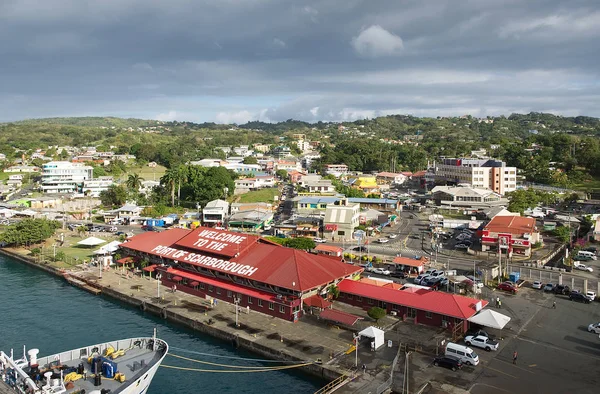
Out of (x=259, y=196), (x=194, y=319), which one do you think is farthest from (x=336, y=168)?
(x=194, y=319)

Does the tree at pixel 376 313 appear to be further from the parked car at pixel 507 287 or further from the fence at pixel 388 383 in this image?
the parked car at pixel 507 287

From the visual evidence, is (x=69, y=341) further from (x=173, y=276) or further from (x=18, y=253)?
(x=18, y=253)

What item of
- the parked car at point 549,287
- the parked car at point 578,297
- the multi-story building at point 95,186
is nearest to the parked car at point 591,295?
the parked car at point 578,297

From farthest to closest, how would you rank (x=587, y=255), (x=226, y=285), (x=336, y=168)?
(x=336, y=168), (x=587, y=255), (x=226, y=285)

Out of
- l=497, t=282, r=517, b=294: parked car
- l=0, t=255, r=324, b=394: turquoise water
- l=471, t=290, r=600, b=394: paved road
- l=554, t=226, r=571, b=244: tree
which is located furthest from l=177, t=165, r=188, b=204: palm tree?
l=471, t=290, r=600, b=394: paved road

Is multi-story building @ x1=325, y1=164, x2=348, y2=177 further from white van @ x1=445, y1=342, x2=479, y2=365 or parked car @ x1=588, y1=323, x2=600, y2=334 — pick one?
white van @ x1=445, y1=342, x2=479, y2=365

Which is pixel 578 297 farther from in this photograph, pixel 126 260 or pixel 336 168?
pixel 336 168
